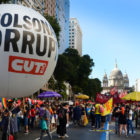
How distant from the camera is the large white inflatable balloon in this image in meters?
5.25

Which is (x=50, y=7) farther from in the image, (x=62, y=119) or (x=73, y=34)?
(x=73, y=34)

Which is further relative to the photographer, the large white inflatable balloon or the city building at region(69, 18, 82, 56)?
the city building at region(69, 18, 82, 56)

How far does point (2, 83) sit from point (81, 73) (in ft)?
174

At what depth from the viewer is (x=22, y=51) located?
17.3ft

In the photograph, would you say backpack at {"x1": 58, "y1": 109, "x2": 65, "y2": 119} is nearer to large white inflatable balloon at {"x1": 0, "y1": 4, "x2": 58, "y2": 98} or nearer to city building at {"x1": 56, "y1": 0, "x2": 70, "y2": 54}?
large white inflatable balloon at {"x1": 0, "y1": 4, "x2": 58, "y2": 98}

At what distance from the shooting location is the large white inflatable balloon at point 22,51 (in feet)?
17.2

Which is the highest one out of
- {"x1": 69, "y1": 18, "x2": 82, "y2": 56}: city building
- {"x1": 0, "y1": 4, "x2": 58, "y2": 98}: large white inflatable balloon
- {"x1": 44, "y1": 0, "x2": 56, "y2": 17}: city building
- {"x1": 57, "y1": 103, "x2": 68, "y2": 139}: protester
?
{"x1": 69, "y1": 18, "x2": 82, "y2": 56}: city building

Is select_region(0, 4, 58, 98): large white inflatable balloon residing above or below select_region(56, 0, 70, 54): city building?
below

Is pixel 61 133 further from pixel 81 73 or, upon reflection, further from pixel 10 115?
pixel 81 73

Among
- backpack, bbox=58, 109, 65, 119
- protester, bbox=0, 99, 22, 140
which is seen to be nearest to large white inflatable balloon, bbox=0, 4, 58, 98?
protester, bbox=0, 99, 22, 140

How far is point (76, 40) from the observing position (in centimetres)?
17100

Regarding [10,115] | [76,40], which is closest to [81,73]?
[10,115]

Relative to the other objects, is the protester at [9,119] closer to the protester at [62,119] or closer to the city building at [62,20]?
the protester at [62,119]

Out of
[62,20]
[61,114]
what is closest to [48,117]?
[61,114]
